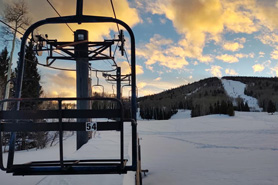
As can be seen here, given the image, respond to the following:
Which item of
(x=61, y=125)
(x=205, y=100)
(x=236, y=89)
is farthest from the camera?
(x=236, y=89)

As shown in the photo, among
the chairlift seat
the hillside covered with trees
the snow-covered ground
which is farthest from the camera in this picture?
the snow-covered ground

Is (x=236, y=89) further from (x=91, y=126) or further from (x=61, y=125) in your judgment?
(x=61, y=125)

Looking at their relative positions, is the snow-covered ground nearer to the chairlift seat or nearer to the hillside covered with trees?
the hillside covered with trees

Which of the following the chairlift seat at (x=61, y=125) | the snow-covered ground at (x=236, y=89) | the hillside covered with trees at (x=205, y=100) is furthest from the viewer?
the snow-covered ground at (x=236, y=89)

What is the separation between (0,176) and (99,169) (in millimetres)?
9088

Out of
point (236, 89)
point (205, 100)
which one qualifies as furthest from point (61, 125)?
point (236, 89)

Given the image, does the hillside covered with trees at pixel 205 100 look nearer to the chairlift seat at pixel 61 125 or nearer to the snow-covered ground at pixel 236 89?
the snow-covered ground at pixel 236 89

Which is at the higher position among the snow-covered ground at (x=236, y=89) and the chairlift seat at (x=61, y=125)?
the snow-covered ground at (x=236, y=89)

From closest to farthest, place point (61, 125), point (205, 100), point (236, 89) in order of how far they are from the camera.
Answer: point (61, 125) < point (205, 100) < point (236, 89)

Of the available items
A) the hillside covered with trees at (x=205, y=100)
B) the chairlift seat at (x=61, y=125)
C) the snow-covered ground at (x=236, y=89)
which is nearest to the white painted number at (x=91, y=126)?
the chairlift seat at (x=61, y=125)

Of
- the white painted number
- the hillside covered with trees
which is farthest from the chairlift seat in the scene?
the hillside covered with trees

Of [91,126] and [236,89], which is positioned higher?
[236,89]

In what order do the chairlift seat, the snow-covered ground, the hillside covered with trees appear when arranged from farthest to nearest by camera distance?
1. the snow-covered ground
2. the hillside covered with trees
3. the chairlift seat

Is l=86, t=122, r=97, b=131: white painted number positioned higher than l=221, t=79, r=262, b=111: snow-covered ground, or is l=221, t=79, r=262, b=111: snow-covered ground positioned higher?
l=221, t=79, r=262, b=111: snow-covered ground
